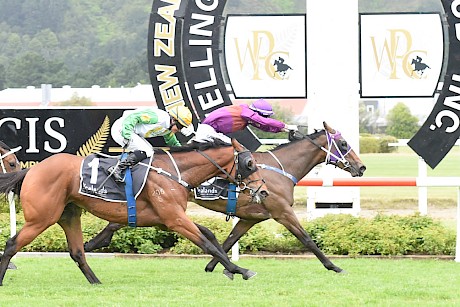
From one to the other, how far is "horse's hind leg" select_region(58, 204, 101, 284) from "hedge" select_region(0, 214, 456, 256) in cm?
176

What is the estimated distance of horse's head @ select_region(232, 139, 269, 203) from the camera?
327 inches

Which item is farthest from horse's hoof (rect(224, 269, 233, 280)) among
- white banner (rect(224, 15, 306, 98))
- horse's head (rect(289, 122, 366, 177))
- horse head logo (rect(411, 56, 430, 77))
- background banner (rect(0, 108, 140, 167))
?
horse head logo (rect(411, 56, 430, 77))

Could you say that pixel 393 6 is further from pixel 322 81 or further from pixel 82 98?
pixel 322 81

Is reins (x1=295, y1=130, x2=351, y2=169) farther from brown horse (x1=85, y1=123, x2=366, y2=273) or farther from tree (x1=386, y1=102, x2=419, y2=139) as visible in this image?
tree (x1=386, y1=102, x2=419, y2=139)

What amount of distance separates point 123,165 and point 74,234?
0.80 m

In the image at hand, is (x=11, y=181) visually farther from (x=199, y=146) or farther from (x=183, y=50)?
(x=183, y=50)

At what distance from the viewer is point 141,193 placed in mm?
8266

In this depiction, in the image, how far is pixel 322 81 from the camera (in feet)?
36.7

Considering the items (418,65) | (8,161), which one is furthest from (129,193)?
(418,65)

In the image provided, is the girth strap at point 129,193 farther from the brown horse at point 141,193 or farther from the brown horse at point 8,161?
the brown horse at point 8,161

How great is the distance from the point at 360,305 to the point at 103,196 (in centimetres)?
235

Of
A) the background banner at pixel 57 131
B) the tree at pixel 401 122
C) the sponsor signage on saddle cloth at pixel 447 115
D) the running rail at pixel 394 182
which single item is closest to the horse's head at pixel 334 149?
the running rail at pixel 394 182

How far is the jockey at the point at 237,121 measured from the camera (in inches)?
360

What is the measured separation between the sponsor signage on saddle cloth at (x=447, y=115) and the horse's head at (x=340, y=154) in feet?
4.71
